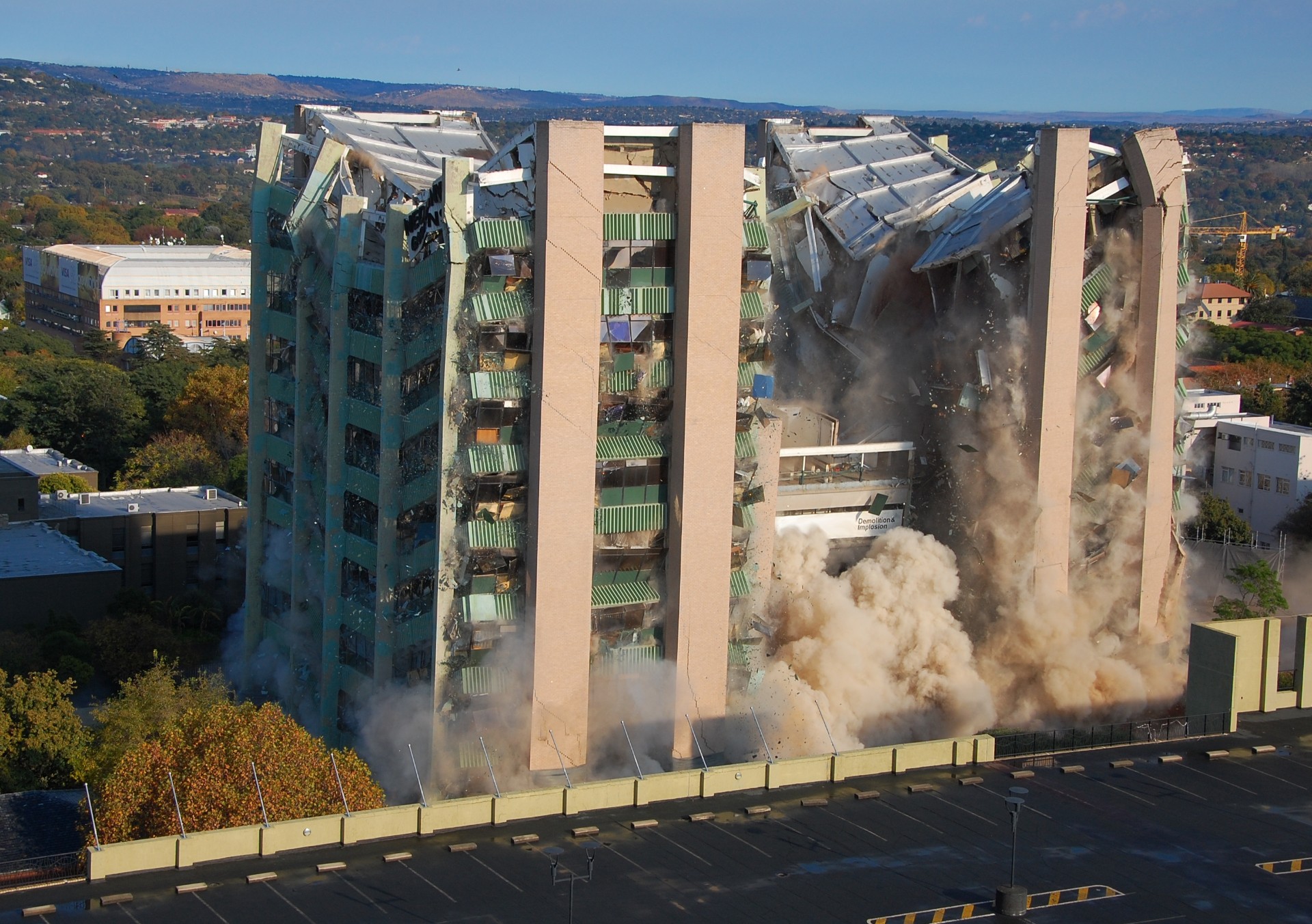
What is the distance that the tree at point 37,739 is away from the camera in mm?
51188

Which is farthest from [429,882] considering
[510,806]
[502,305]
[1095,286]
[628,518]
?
[1095,286]

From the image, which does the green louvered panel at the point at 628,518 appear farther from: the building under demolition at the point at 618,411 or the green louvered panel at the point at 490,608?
the green louvered panel at the point at 490,608

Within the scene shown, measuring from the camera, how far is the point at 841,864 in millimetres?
37250

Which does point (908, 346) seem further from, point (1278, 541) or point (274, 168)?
point (1278, 541)

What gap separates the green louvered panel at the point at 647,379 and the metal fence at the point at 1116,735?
14.1m

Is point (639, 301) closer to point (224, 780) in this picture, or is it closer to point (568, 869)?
point (224, 780)

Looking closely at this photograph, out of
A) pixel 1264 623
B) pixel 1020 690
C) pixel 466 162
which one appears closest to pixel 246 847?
pixel 466 162

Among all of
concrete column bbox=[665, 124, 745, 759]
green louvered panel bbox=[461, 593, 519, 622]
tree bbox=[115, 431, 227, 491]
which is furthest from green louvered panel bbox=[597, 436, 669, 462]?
tree bbox=[115, 431, 227, 491]

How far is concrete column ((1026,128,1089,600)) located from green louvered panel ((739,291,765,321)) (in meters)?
11.5

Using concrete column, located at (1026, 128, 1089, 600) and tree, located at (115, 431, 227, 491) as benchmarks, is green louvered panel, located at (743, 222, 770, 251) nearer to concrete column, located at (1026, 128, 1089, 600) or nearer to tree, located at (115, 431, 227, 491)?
concrete column, located at (1026, 128, 1089, 600)

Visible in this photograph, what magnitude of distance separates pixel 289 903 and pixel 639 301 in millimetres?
21887

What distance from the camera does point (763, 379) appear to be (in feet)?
174

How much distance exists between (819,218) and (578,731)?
27387 mm

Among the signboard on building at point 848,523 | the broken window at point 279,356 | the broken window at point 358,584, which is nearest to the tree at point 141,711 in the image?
the broken window at point 358,584
